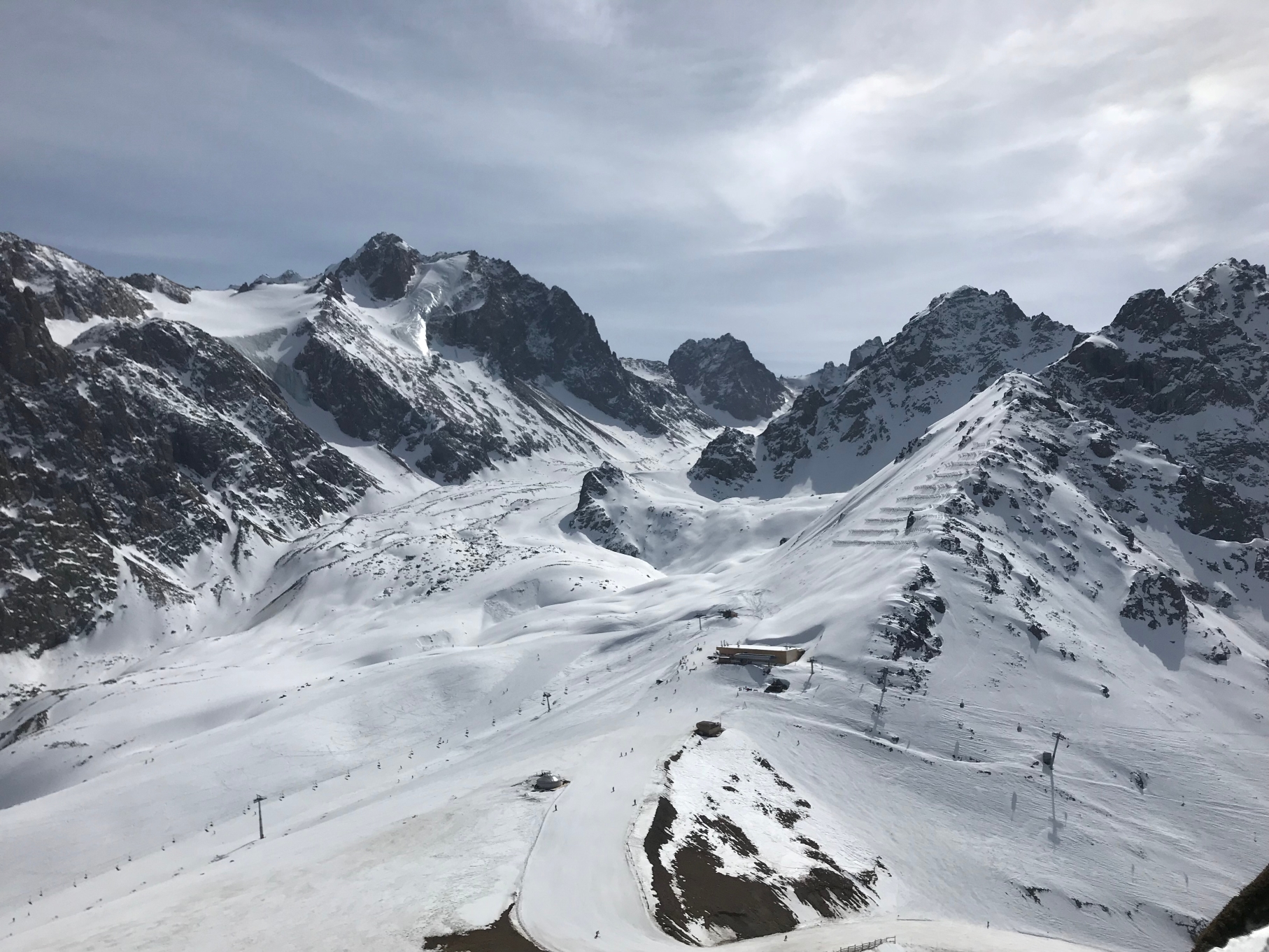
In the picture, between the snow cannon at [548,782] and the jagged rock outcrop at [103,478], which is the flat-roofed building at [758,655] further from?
the jagged rock outcrop at [103,478]

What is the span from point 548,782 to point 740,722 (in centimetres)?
1874

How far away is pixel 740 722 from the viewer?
61.4 m

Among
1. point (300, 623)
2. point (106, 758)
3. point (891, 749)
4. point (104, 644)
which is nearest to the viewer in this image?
point (891, 749)

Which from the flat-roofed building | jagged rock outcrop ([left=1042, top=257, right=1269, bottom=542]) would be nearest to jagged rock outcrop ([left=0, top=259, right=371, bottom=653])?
the flat-roofed building

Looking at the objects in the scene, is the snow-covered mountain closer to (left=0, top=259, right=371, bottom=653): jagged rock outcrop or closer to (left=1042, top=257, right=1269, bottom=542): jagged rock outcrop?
(left=1042, top=257, right=1269, bottom=542): jagged rock outcrop

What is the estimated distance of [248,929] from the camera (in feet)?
111

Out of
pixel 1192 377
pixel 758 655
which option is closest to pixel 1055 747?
pixel 758 655

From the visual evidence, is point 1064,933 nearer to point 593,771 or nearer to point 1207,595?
point 593,771

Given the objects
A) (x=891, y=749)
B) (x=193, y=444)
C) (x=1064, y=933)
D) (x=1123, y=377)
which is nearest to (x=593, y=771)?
(x=891, y=749)

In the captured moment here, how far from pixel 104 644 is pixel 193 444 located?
6252 cm

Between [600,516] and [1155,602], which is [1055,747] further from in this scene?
[600,516]

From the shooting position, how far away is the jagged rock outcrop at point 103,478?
13738 cm

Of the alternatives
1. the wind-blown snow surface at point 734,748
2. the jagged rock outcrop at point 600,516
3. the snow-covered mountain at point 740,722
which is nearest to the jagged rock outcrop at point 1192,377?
Answer: the snow-covered mountain at point 740,722

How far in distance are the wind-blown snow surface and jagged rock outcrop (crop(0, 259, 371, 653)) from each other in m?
19.8
